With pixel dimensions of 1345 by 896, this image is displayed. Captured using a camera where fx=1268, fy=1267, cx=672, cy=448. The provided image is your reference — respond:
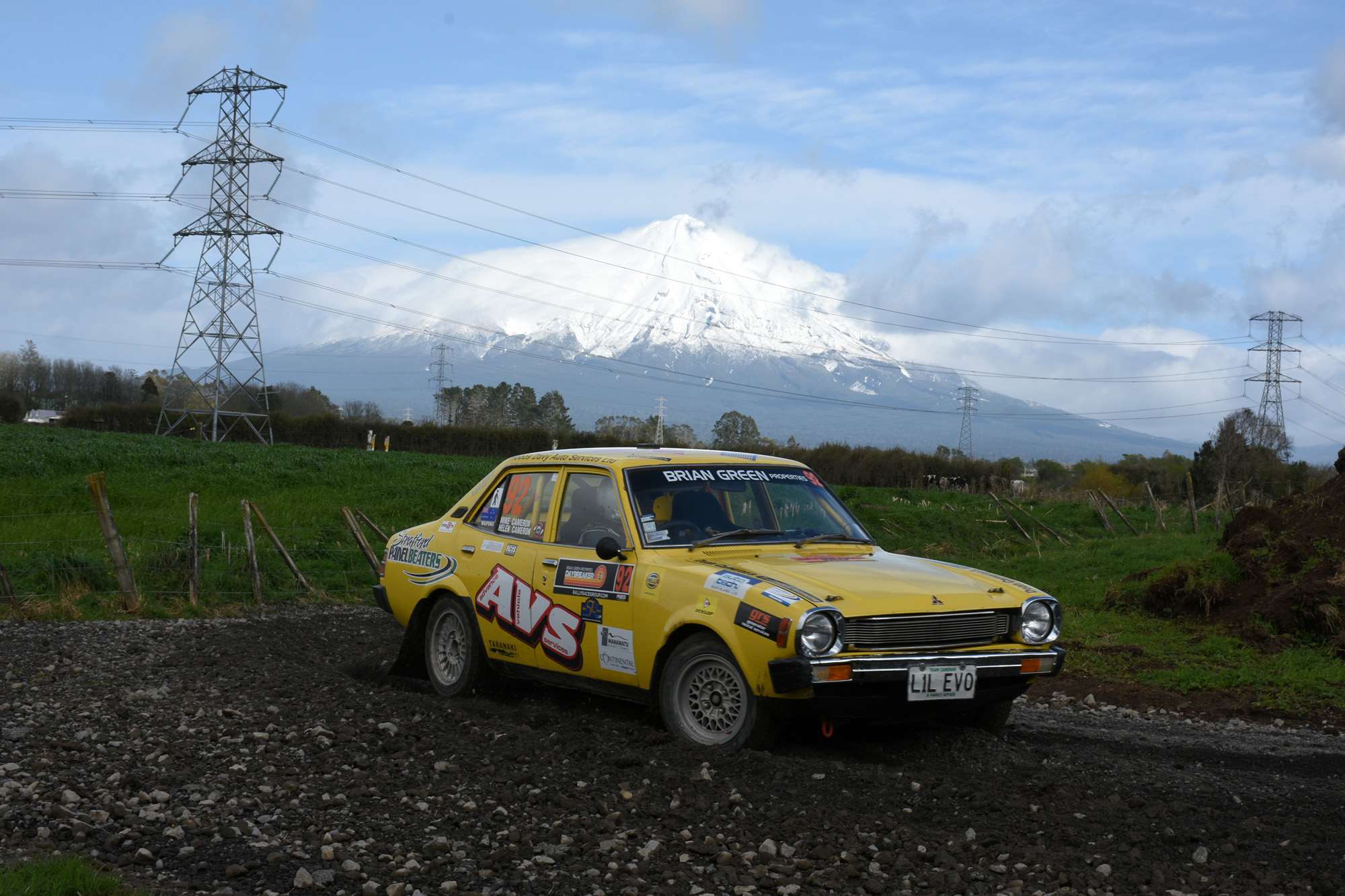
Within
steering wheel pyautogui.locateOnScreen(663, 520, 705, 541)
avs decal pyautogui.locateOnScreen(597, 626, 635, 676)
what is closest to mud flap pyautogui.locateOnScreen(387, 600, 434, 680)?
avs decal pyautogui.locateOnScreen(597, 626, 635, 676)

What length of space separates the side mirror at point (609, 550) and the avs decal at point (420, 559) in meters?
1.72

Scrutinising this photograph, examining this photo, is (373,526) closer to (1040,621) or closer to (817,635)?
(1040,621)

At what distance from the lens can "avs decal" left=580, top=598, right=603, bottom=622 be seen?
738cm

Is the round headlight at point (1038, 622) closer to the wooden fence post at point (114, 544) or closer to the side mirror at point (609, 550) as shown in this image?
the side mirror at point (609, 550)

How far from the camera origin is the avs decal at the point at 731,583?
652 cm

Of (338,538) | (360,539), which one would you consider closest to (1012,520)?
(338,538)

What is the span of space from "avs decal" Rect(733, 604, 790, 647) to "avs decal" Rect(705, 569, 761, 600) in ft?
0.33

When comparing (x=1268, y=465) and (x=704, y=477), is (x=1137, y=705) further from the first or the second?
(x=1268, y=465)

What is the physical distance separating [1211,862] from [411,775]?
3.58 m

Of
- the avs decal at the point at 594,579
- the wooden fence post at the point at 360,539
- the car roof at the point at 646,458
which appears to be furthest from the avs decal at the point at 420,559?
the wooden fence post at the point at 360,539

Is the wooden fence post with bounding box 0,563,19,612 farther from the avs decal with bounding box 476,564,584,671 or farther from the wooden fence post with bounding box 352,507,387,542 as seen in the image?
the avs decal with bounding box 476,564,584,671

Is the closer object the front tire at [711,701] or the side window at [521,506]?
the front tire at [711,701]

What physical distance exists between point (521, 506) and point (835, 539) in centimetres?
208

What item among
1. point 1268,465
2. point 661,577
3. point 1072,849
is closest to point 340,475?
point 661,577
